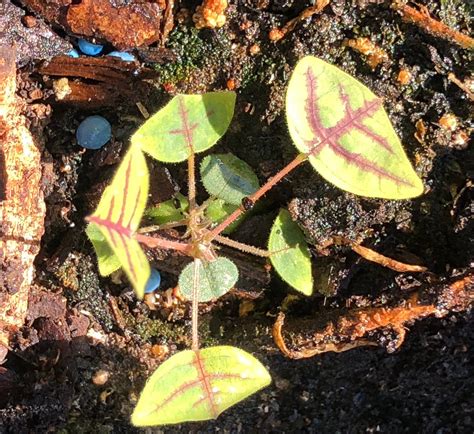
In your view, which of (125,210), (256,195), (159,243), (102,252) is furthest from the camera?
(102,252)

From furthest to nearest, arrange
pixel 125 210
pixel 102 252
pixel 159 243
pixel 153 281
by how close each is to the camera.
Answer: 1. pixel 153 281
2. pixel 102 252
3. pixel 159 243
4. pixel 125 210

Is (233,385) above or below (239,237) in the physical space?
below

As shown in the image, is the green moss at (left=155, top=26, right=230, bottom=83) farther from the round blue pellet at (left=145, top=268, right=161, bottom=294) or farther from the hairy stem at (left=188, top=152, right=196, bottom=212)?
the round blue pellet at (left=145, top=268, right=161, bottom=294)

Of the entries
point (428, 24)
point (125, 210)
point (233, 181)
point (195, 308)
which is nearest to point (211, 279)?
point (195, 308)

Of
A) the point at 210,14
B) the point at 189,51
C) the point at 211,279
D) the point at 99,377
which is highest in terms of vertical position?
the point at 210,14

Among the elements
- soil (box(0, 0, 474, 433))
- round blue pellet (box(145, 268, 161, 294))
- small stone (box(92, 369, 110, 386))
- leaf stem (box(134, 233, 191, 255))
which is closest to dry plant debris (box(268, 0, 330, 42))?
soil (box(0, 0, 474, 433))

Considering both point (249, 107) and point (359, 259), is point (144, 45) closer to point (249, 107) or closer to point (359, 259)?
point (249, 107)

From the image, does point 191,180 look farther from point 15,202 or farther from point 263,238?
point 15,202

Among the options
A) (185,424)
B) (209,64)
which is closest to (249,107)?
(209,64)
